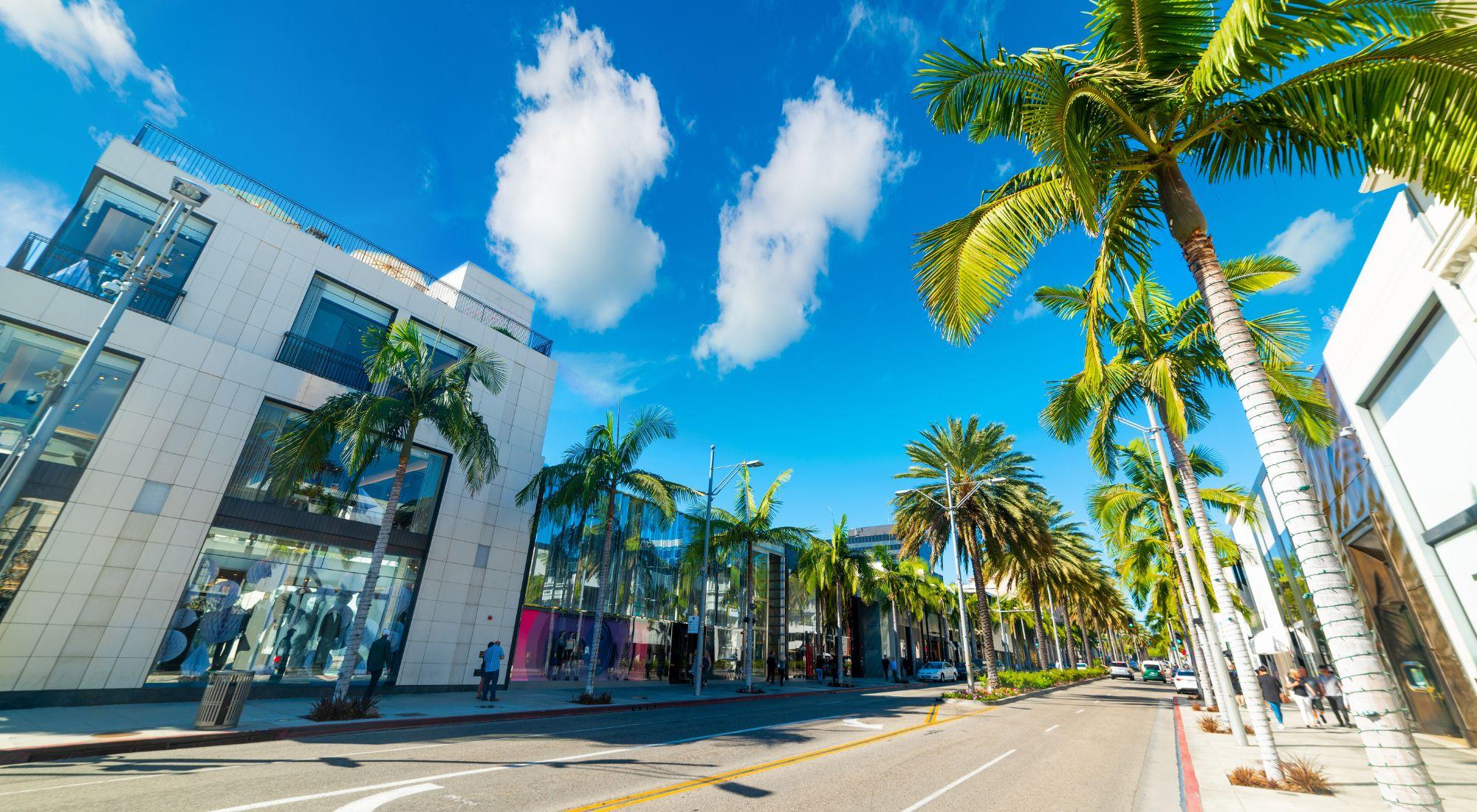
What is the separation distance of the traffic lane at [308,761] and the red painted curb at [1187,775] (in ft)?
30.3

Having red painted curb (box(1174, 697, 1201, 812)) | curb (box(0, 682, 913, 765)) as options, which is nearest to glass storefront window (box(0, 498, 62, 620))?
curb (box(0, 682, 913, 765))

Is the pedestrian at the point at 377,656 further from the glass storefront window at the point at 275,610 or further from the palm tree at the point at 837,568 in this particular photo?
the palm tree at the point at 837,568

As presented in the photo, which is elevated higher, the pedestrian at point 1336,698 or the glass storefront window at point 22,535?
the glass storefront window at point 22,535

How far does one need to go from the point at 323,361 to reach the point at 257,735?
12.3 m

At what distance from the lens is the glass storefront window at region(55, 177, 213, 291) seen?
1495 cm

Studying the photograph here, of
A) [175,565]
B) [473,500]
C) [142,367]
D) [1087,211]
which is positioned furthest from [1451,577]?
[142,367]

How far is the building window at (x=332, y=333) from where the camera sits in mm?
18297

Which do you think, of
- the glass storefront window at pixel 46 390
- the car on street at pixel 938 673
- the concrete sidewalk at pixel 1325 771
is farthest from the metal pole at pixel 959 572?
the glass storefront window at pixel 46 390

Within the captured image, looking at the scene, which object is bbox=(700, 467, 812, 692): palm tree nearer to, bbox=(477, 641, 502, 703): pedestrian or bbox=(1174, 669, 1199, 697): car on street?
→ bbox=(477, 641, 502, 703): pedestrian

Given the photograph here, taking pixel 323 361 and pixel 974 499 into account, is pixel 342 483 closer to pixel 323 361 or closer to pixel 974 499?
pixel 323 361

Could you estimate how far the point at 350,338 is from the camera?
1980 cm

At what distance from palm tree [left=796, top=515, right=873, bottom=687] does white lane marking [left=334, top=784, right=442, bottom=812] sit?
1045 inches

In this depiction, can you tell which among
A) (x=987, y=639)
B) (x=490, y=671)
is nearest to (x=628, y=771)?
(x=490, y=671)

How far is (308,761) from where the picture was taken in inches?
345
